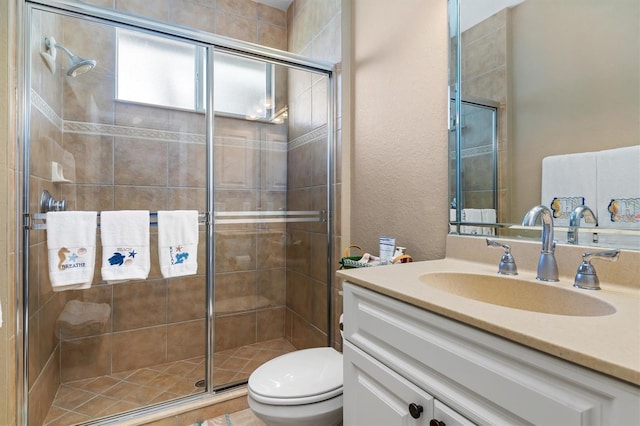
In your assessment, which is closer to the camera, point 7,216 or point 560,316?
point 560,316

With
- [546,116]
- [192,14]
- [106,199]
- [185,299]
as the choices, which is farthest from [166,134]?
[546,116]

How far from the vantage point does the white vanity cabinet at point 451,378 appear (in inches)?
18.5

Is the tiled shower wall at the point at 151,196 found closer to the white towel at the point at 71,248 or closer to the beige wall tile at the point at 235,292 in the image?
the beige wall tile at the point at 235,292

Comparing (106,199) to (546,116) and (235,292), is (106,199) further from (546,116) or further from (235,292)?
(546,116)

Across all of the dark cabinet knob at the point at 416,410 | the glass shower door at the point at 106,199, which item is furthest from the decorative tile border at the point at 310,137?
the dark cabinet knob at the point at 416,410

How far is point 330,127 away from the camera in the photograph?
2.04m

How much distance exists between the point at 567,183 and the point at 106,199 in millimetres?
2268

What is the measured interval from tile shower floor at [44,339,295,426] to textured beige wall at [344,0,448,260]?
3.66ft

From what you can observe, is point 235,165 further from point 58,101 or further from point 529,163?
point 529,163

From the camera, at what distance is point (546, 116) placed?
102cm

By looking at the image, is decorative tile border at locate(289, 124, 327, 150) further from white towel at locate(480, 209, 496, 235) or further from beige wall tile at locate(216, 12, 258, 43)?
white towel at locate(480, 209, 496, 235)

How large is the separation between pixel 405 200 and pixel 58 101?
1.93m

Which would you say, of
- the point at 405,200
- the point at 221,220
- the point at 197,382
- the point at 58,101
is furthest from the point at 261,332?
the point at 58,101

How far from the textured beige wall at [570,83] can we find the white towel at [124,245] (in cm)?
167
